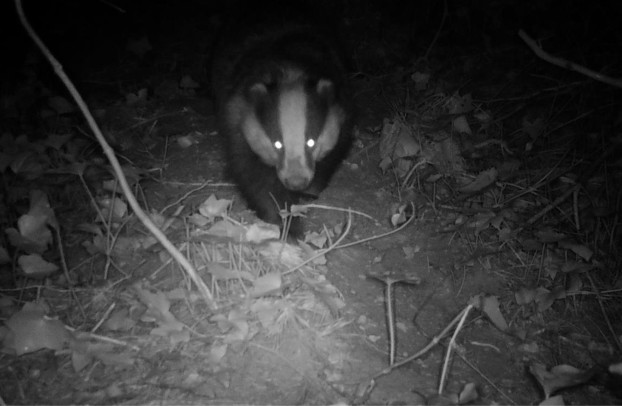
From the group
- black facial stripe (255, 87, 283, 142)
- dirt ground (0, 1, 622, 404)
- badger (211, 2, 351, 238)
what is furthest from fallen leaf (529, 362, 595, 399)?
black facial stripe (255, 87, 283, 142)

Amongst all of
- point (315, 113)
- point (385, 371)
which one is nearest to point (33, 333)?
point (385, 371)

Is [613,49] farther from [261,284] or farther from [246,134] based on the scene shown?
[261,284]

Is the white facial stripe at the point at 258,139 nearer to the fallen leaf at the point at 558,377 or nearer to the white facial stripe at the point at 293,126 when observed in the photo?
the white facial stripe at the point at 293,126

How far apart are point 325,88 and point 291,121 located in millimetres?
360

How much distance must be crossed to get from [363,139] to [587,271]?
200 centimetres

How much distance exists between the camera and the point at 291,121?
3.26 metres

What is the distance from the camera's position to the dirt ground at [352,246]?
7.33 feet

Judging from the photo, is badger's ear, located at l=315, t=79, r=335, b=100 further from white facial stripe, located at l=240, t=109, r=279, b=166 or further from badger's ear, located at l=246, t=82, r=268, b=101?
white facial stripe, located at l=240, t=109, r=279, b=166

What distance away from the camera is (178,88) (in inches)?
181

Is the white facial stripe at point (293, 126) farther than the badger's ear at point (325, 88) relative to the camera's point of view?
No

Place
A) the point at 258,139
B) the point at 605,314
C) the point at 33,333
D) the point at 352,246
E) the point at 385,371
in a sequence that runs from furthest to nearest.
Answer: the point at 258,139, the point at 352,246, the point at 605,314, the point at 385,371, the point at 33,333

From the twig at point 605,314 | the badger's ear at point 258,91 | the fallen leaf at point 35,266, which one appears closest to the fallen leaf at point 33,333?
the fallen leaf at point 35,266

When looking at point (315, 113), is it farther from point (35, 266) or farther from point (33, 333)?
point (33, 333)

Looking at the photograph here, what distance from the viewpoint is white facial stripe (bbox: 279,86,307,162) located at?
326cm
